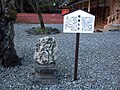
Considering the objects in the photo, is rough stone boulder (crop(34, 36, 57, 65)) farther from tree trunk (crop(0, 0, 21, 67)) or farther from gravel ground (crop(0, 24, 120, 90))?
tree trunk (crop(0, 0, 21, 67))

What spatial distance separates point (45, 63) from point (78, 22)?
3.66ft

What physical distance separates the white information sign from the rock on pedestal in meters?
0.52

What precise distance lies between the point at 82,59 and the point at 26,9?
71.0 feet

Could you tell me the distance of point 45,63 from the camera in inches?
Result: 193

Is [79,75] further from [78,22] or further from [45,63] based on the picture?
[78,22]

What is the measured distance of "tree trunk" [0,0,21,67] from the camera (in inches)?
226

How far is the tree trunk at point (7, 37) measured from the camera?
226 inches

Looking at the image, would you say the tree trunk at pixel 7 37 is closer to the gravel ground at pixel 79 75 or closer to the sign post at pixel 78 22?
the gravel ground at pixel 79 75

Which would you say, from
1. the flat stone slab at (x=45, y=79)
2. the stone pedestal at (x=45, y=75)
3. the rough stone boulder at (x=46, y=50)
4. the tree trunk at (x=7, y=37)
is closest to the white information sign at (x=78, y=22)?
the rough stone boulder at (x=46, y=50)

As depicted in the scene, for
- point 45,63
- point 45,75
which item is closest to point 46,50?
point 45,63

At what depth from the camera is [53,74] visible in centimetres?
487

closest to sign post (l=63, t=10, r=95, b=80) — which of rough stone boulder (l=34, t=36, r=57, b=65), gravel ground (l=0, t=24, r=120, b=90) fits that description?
rough stone boulder (l=34, t=36, r=57, b=65)

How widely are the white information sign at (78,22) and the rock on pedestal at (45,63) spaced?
0.52 metres

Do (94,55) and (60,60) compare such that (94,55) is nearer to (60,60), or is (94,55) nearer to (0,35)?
(60,60)
